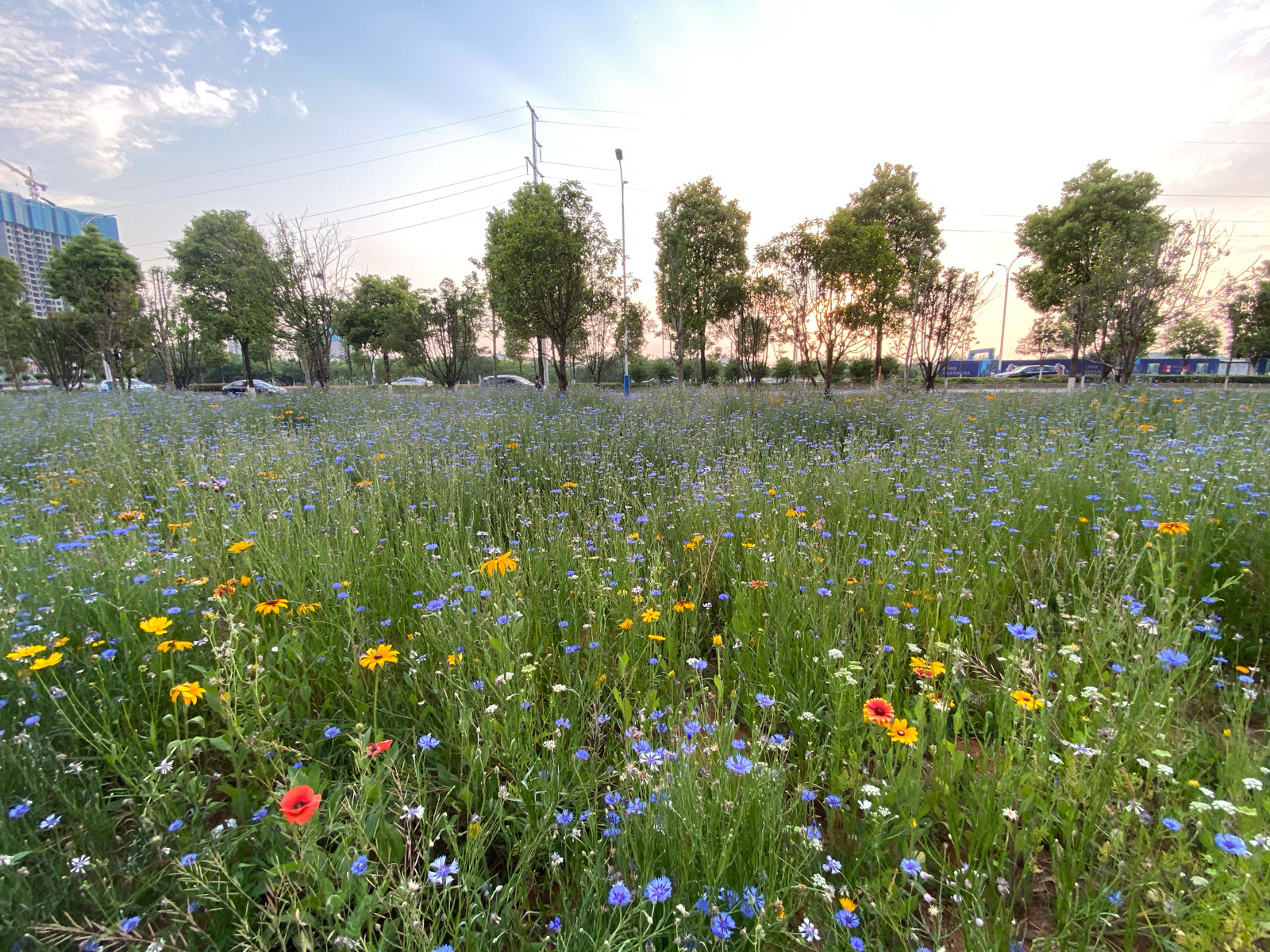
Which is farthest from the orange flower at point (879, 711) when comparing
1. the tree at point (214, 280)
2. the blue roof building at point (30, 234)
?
the blue roof building at point (30, 234)

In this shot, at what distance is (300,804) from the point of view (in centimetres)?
90

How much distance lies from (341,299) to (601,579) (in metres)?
19.1

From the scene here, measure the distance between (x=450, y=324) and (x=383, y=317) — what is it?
4.89 m

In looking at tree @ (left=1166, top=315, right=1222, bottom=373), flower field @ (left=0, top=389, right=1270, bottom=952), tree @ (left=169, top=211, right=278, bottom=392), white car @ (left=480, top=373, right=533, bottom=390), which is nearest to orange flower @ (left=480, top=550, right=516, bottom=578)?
flower field @ (left=0, top=389, right=1270, bottom=952)

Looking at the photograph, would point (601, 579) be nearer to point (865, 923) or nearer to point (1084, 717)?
point (865, 923)

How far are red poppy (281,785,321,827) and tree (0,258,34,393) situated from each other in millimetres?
36695

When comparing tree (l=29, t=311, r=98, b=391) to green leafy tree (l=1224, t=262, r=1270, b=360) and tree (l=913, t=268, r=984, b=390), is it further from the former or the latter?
green leafy tree (l=1224, t=262, r=1270, b=360)

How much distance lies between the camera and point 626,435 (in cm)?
675

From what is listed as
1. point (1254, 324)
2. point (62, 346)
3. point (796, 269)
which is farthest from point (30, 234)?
point (1254, 324)

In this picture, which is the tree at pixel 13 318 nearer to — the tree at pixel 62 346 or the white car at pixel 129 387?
the tree at pixel 62 346

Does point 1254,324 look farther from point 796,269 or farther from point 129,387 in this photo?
point 129,387

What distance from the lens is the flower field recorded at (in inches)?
49.0

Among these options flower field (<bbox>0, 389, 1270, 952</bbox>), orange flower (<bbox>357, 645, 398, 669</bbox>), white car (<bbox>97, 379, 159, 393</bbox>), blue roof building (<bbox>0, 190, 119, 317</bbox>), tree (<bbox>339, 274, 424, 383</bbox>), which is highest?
blue roof building (<bbox>0, 190, 119, 317</bbox>)

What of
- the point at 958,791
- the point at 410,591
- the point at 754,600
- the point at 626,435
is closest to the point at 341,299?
the point at 626,435
